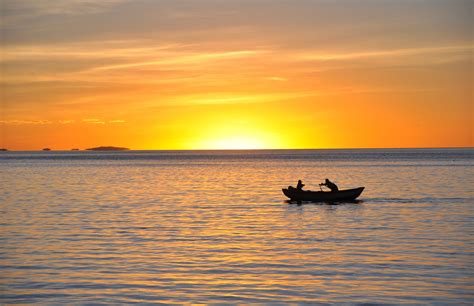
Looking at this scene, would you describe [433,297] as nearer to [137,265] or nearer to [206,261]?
[206,261]

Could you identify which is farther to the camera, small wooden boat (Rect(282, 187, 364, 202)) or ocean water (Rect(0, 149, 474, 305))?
small wooden boat (Rect(282, 187, 364, 202))

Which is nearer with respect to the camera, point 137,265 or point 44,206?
point 137,265

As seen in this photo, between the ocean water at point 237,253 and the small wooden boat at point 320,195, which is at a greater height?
the small wooden boat at point 320,195

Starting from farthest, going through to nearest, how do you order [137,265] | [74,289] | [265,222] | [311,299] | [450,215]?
[450,215] → [265,222] → [137,265] → [74,289] → [311,299]

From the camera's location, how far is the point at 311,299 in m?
16.8

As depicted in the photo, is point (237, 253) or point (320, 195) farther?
point (320, 195)

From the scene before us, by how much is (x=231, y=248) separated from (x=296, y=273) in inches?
210

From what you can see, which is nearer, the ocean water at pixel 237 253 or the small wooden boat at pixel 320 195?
the ocean water at pixel 237 253

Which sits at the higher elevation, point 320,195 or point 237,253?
point 320,195

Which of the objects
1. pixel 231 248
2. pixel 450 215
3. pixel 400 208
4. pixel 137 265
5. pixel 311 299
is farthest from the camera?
pixel 400 208

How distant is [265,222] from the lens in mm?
34250

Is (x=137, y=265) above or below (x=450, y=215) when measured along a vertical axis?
below

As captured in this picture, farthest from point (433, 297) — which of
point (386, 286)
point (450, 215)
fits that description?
point (450, 215)

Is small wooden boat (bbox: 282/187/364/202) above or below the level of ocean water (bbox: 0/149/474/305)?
above
